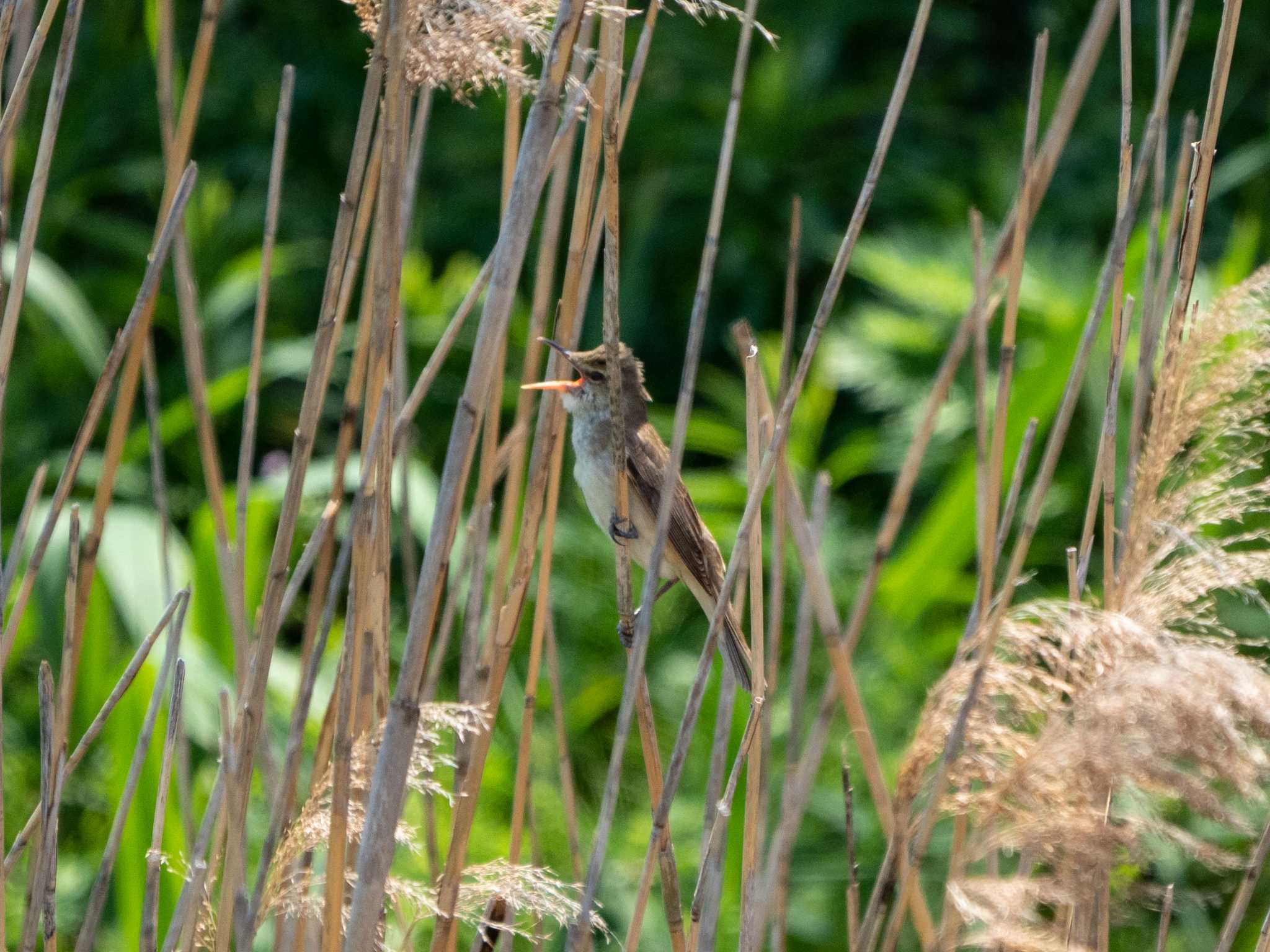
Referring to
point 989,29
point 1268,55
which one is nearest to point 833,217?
point 989,29

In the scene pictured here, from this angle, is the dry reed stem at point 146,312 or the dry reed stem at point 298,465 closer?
the dry reed stem at point 298,465

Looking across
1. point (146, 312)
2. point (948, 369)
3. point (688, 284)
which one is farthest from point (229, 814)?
point (688, 284)

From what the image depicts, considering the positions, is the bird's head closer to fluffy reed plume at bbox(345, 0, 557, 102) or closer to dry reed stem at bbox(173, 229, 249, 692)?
dry reed stem at bbox(173, 229, 249, 692)

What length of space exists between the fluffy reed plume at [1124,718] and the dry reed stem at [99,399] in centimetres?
100

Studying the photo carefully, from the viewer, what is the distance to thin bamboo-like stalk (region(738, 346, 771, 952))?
1.62m

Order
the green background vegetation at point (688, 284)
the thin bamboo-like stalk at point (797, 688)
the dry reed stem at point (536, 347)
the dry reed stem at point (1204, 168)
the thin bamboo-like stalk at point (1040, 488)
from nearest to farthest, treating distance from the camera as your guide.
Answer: the thin bamboo-like stalk at point (1040, 488), the thin bamboo-like stalk at point (797, 688), the dry reed stem at point (1204, 168), the dry reed stem at point (536, 347), the green background vegetation at point (688, 284)

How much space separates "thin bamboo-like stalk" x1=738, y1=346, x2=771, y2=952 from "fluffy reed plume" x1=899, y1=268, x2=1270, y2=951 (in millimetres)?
277

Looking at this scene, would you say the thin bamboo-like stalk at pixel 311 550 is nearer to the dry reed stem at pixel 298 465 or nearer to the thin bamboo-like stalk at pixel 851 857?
the dry reed stem at pixel 298 465

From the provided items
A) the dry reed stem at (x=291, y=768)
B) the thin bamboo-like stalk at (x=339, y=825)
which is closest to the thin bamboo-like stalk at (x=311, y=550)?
the dry reed stem at (x=291, y=768)

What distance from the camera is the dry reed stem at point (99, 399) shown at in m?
1.58

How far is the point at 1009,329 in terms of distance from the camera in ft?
5.53

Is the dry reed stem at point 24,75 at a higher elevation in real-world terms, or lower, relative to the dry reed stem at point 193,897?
higher

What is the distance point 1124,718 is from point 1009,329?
2.18 feet

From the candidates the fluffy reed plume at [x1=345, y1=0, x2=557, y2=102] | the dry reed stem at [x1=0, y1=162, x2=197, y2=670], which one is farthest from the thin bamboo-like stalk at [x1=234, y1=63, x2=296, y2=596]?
the fluffy reed plume at [x1=345, y1=0, x2=557, y2=102]
